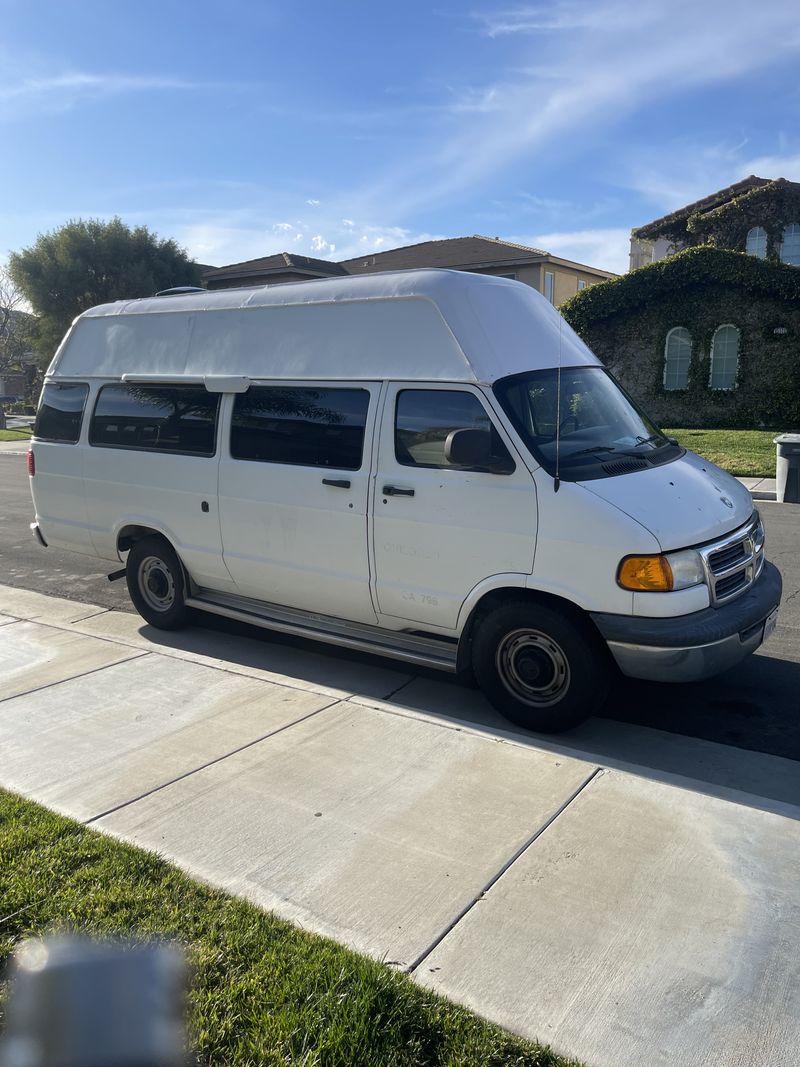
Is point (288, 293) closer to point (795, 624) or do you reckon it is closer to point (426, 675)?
point (426, 675)

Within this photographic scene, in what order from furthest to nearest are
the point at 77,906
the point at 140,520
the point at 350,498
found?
1. the point at 140,520
2. the point at 350,498
3. the point at 77,906

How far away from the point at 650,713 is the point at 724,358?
22.1 metres

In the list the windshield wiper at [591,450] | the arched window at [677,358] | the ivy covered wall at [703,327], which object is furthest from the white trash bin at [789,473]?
the arched window at [677,358]

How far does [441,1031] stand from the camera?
258 cm

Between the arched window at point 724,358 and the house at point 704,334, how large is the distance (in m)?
0.03

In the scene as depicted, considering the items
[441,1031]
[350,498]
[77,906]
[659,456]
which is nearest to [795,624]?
[659,456]

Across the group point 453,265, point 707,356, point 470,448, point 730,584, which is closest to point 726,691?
point 730,584

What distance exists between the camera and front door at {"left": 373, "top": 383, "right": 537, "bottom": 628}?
15.1 ft

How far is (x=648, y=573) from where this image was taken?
4246 millimetres

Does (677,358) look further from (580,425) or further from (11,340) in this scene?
(11,340)

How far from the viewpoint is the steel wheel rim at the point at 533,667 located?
4586 mm

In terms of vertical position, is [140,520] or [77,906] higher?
[140,520]

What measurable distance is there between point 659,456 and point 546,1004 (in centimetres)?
323

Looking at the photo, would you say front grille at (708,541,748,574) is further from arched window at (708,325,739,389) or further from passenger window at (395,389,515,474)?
arched window at (708,325,739,389)
